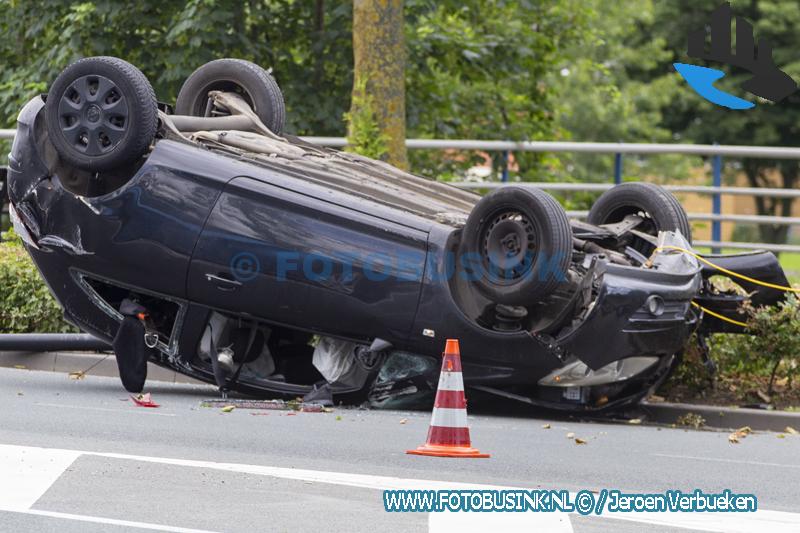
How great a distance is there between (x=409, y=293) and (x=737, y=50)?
20.8 meters

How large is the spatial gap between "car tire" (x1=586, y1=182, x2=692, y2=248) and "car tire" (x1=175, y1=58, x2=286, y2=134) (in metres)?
2.64

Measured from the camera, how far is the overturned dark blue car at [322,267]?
938 centimetres

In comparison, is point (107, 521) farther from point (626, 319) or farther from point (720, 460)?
point (626, 319)

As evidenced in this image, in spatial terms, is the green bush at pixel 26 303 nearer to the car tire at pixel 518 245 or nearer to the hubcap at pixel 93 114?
the hubcap at pixel 93 114

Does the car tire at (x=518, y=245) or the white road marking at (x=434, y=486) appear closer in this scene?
the white road marking at (x=434, y=486)

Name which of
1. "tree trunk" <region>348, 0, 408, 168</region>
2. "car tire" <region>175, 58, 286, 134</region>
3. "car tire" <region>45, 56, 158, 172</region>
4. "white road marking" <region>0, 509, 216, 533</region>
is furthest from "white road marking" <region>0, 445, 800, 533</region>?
"tree trunk" <region>348, 0, 408, 168</region>

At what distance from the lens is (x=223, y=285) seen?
386 inches

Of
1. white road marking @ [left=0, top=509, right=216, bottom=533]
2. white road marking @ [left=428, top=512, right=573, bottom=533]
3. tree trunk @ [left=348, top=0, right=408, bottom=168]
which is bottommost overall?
white road marking @ [left=0, top=509, right=216, bottom=533]

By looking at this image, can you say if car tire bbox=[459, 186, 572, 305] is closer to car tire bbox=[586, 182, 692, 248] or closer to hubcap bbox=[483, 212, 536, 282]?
hubcap bbox=[483, 212, 536, 282]

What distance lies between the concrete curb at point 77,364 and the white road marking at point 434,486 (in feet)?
13.1

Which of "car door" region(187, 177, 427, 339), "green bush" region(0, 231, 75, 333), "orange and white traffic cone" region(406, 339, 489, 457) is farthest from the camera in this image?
"green bush" region(0, 231, 75, 333)

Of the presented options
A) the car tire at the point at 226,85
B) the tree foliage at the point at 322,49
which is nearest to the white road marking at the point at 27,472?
the car tire at the point at 226,85
